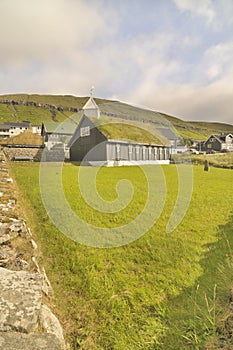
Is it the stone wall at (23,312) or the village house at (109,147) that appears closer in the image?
the stone wall at (23,312)

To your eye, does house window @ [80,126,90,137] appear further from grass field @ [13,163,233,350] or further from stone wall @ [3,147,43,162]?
grass field @ [13,163,233,350]

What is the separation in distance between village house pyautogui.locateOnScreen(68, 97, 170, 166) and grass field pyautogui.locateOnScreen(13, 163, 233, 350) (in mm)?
27478

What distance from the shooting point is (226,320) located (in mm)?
4191

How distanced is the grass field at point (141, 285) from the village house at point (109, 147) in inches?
1082

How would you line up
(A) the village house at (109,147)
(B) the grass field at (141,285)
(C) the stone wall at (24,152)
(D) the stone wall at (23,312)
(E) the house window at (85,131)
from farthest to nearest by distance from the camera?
(C) the stone wall at (24,152) → (E) the house window at (85,131) → (A) the village house at (109,147) → (B) the grass field at (141,285) → (D) the stone wall at (23,312)

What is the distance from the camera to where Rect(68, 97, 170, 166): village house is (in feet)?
122

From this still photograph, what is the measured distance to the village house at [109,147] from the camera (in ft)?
122

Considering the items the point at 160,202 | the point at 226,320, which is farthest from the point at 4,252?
the point at 160,202

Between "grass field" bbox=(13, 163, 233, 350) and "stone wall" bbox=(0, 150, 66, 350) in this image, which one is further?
"grass field" bbox=(13, 163, 233, 350)

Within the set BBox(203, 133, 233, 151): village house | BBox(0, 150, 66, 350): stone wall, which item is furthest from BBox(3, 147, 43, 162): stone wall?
BBox(203, 133, 233, 151): village house

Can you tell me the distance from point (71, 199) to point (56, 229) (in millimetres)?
3618

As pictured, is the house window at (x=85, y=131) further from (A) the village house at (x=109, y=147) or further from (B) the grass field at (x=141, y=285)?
(B) the grass field at (x=141, y=285)

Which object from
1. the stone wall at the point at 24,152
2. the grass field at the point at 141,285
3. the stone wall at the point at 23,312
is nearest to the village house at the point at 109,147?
the stone wall at the point at 24,152

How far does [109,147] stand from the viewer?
3678 cm
